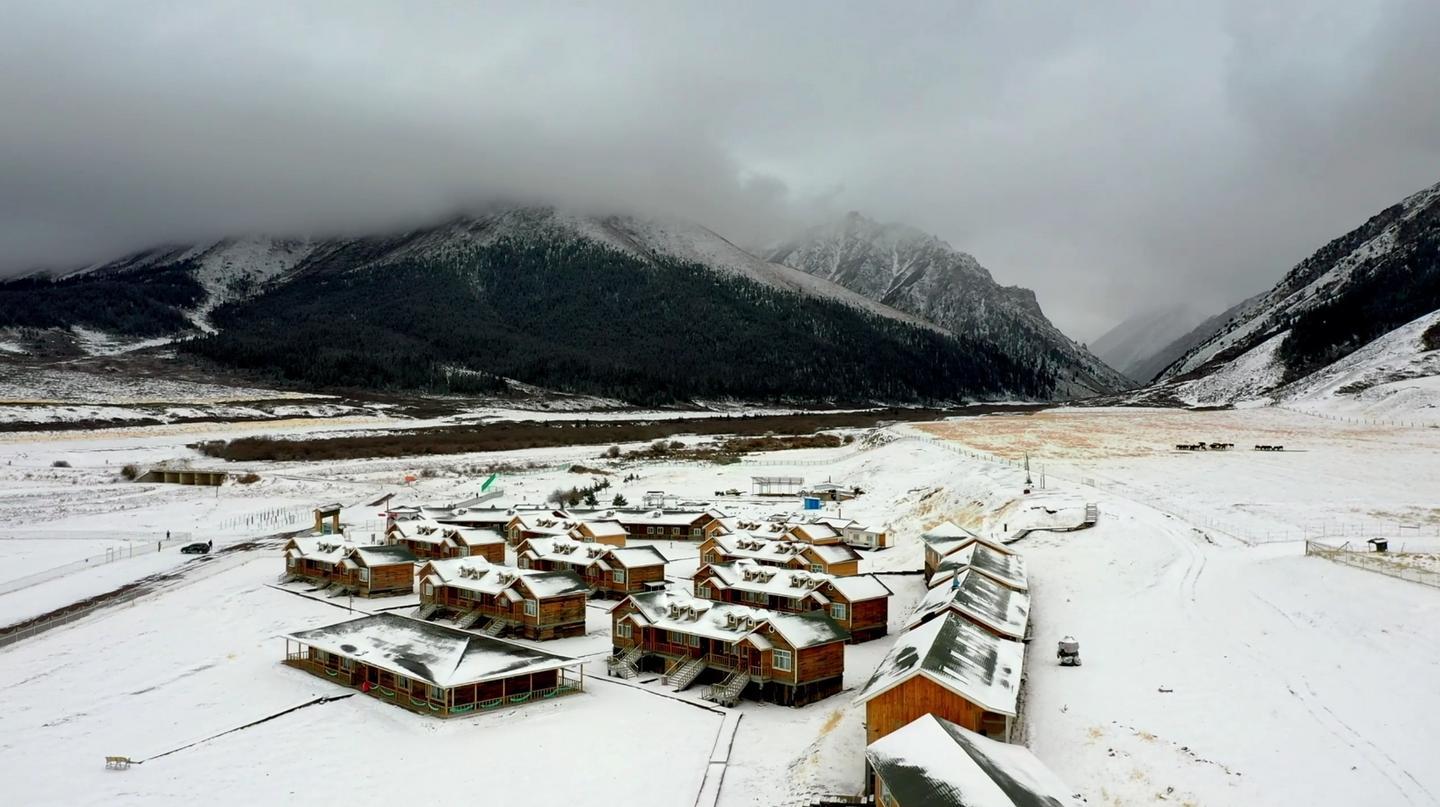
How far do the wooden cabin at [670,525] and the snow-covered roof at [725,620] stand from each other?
22.0m

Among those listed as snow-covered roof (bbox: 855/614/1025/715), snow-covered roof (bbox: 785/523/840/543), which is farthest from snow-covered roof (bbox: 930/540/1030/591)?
snow-covered roof (bbox: 785/523/840/543)

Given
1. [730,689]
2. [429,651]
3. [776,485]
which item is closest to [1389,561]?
[730,689]

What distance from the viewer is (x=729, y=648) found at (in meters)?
27.7

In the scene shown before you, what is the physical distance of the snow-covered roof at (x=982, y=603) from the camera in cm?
2588

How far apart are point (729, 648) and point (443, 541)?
76.9 ft

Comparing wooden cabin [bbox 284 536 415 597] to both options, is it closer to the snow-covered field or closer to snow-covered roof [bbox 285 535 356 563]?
snow-covered roof [bbox 285 535 356 563]

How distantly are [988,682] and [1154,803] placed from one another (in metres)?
4.53

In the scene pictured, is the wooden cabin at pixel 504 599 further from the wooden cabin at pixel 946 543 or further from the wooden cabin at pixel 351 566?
the wooden cabin at pixel 946 543

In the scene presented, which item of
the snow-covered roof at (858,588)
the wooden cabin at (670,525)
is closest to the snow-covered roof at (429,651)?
the snow-covered roof at (858,588)

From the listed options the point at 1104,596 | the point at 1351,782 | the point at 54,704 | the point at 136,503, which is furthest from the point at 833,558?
the point at 136,503

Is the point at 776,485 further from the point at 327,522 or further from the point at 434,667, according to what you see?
the point at 434,667

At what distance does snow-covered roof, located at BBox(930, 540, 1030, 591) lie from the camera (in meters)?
31.7

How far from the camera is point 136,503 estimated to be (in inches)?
2591

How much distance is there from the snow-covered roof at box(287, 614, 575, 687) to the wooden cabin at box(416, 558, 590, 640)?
417cm
